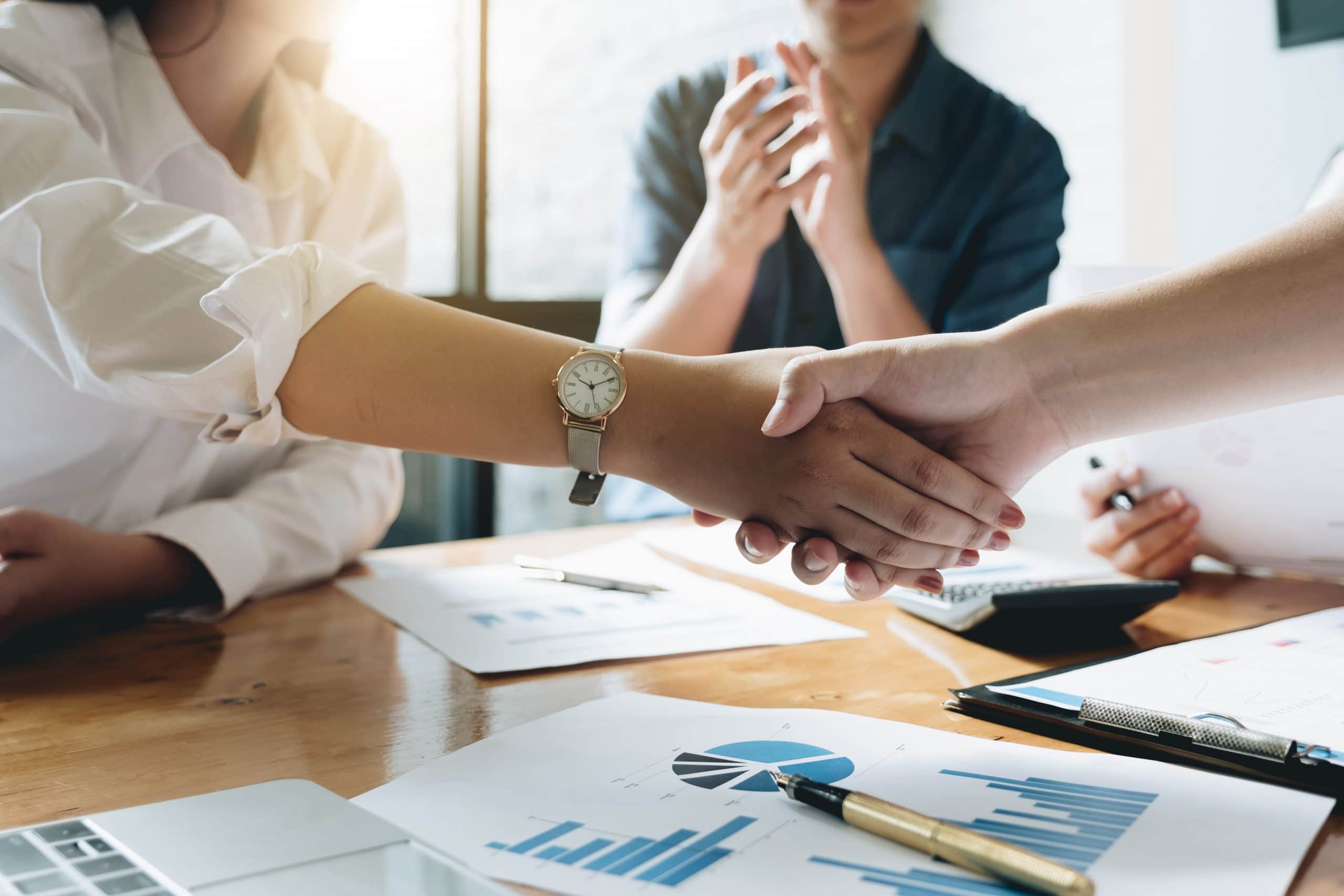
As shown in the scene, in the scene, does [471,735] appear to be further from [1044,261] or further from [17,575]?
[1044,261]

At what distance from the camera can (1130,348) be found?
0.71 metres

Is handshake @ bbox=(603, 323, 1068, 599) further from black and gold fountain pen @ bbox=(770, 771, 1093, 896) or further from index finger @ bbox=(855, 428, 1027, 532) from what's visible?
black and gold fountain pen @ bbox=(770, 771, 1093, 896)

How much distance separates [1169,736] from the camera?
53cm

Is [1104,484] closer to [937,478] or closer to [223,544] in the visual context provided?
[937,478]

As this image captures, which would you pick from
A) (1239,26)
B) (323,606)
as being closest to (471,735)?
(323,606)

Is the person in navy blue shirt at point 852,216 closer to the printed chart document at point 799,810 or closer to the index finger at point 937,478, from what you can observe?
the index finger at point 937,478

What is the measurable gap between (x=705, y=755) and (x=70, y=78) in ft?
2.51

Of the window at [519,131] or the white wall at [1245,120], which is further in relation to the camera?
the window at [519,131]

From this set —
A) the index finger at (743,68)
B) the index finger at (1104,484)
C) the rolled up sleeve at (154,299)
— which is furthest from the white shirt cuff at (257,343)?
the index finger at (743,68)

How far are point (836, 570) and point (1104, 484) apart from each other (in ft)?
0.93

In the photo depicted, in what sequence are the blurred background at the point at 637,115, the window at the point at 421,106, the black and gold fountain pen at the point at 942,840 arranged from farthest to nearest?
the window at the point at 421,106, the blurred background at the point at 637,115, the black and gold fountain pen at the point at 942,840

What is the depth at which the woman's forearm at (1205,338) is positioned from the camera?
664 millimetres

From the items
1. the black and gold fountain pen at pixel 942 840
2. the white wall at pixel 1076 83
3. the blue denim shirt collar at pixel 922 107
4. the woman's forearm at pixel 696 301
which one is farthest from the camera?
the white wall at pixel 1076 83

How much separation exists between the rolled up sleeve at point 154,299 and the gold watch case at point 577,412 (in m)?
0.18
